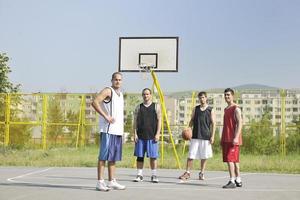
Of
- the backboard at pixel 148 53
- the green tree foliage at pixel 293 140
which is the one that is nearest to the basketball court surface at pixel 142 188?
the backboard at pixel 148 53

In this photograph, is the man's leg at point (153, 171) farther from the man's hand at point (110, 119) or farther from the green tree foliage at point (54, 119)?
the green tree foliage at point (54, 119)

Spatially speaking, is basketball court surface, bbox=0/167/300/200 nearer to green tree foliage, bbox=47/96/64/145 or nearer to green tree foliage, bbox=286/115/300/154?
green tree foliage, bbox=286/115/300/154

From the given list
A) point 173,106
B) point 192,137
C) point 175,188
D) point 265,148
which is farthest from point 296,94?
point 175,188

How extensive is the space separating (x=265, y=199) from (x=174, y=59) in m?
7.14

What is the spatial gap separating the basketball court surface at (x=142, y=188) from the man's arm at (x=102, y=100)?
3.86 feet

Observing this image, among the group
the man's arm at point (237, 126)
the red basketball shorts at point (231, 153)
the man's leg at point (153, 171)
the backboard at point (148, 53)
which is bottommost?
the man's leg at point (153, 171)

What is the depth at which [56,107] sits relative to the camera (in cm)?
2677

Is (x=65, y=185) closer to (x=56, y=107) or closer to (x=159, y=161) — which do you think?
(x=159, y=161)

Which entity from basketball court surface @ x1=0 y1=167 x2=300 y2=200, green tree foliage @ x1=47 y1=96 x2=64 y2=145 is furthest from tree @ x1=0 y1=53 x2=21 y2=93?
basketball court surface @ x1=0 y1=167 x2=300 y2=200

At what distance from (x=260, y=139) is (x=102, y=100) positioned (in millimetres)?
16601

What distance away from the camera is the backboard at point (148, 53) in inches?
566

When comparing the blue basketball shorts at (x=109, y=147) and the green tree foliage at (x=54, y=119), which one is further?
the green tree foliage at (x=54, y=119)

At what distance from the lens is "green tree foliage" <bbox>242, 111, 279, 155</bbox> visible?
23672 mm

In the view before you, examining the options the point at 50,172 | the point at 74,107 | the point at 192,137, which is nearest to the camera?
the point at 192,137
